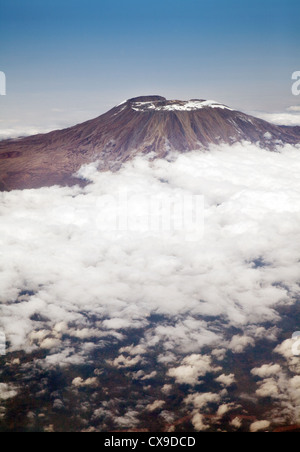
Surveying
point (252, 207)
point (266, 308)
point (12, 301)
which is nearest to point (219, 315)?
point (266, 308)

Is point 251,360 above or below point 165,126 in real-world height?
below

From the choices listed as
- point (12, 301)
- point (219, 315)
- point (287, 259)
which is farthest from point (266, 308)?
point (12, 301)

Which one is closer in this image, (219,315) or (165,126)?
(219,315)
